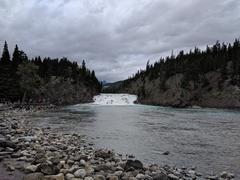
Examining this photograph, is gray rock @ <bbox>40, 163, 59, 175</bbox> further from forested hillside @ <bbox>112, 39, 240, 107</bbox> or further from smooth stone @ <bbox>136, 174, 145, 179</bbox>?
forested hillside @ <bbox>112, 39, 240, 107</bbox>

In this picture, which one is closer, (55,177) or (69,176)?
(55,177)

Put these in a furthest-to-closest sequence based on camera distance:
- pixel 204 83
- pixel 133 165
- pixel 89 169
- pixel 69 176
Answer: pixel 204 83 < pixel 133 165 < pixel 89 169 < pixel 69 176

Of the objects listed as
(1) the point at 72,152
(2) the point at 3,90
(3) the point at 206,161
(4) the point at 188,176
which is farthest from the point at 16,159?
(2) the point at 3,90

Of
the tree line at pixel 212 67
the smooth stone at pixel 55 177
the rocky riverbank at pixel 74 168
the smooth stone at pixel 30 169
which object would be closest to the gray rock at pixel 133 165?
the rocky riverbank at pixel 74 168

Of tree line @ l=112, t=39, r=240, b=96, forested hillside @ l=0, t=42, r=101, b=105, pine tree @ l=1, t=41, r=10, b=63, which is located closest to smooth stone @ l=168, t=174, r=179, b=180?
forested hillside @ l=0, t=42, r=101, b=105

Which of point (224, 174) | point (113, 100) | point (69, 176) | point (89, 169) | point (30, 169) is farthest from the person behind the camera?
point (113, 100)

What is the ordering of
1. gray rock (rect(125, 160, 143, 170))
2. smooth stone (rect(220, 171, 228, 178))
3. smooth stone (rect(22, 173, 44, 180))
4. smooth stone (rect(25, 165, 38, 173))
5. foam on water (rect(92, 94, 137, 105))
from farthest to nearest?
foam on water (rect(92, 94, 137, 105)), smooth stone (rect(220, 171, 228, 178)), gray rock (rect(125, 160, 143, 170)), smooth stone (rect(25, 165, 38, 173)), smooth stone (rect(22, 173, 44, 180))

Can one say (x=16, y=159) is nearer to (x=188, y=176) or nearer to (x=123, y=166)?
(x=123, y=166)

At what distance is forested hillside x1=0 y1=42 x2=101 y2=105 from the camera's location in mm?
81062

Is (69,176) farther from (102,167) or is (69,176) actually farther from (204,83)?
(204,83)

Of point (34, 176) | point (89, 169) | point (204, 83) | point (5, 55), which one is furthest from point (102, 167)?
point (204, 83)

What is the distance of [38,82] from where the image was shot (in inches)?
3812

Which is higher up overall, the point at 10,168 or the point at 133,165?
the point at 10,168

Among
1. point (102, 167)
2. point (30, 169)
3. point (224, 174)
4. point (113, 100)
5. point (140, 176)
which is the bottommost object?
point (224, 174)
